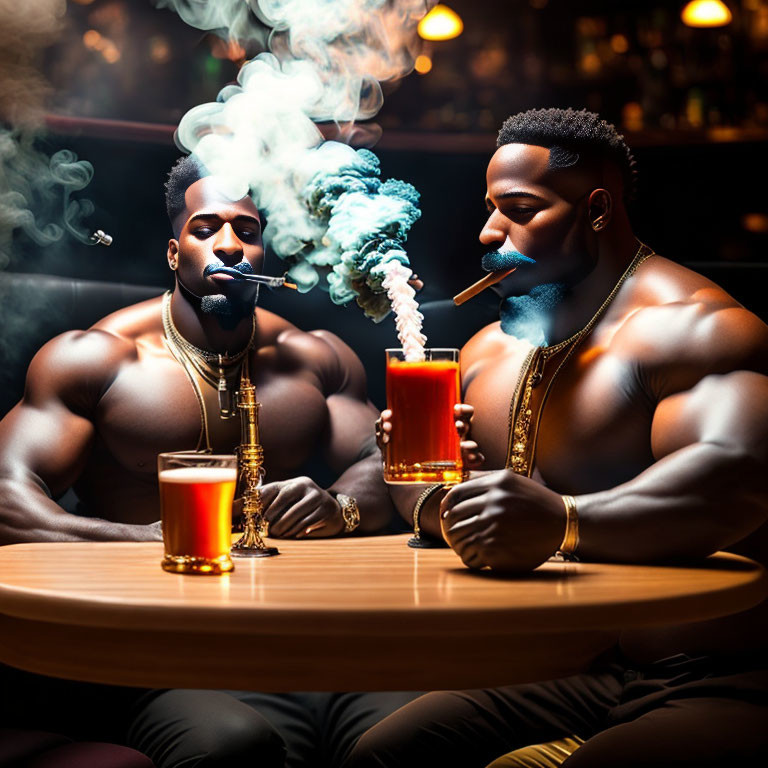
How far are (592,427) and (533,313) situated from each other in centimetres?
31

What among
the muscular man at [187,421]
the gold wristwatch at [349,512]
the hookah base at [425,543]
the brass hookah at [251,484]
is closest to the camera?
the brass hookah at [251,484]

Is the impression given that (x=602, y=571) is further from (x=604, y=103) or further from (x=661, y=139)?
(x=604, y=103)

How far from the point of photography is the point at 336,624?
146 cm

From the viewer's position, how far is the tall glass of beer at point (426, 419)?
6.35ft

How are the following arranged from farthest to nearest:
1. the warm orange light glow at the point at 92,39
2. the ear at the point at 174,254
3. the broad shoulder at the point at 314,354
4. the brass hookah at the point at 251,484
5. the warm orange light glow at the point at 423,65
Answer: the warm orange light glow at the point at 423,65, the warm orange light glow at the point at 92,39, the broad shoulder at the point at 314,354, the ear at the point at 174,254, the brass hookah at the point at 251,484

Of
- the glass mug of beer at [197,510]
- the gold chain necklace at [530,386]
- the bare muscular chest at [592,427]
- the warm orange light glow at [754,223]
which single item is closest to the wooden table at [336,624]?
the glass mug of beer at [197,510]

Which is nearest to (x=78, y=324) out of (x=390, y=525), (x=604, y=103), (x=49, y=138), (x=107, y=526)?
(x=49, y=138)

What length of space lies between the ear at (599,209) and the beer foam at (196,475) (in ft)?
3.18

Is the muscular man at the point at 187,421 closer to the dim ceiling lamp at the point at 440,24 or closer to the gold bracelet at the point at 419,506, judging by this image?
the gold bracelet at the point at 419,506

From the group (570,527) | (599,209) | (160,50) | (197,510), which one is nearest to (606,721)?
(570,527)

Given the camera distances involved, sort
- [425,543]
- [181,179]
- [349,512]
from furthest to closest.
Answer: [181,179] < [349,512] < [425,543]

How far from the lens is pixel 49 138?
3.11 meters

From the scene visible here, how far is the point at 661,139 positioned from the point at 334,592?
2.27 meters

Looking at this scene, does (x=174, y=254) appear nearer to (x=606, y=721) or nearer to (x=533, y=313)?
(x=533, y=313)
